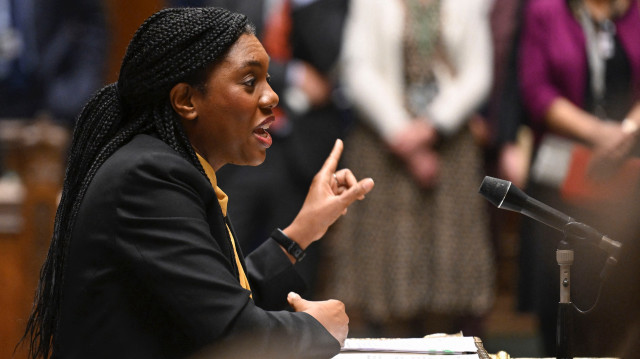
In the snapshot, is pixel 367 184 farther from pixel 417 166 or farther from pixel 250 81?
pixel 417 166

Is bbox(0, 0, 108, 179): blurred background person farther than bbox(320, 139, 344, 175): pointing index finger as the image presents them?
Yes

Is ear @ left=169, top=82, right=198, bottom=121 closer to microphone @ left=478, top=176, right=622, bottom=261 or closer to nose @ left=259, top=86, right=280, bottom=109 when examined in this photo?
nose @ left=259, top=86, right=280, bottom=109

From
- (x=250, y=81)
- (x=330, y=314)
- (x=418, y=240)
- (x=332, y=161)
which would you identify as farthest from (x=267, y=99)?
(x=418, y=240)

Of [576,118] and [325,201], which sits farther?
[576,118]

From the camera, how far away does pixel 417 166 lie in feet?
13.5

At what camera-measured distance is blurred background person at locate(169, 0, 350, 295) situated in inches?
163

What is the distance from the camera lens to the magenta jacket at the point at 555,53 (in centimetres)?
377

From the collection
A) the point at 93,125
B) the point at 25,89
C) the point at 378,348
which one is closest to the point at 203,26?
the point at 93,125

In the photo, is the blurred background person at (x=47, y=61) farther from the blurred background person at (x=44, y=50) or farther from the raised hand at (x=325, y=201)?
the raised hand at (x=325, y=201)

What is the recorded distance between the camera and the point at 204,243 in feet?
5.75

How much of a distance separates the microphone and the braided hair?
63 centimetres

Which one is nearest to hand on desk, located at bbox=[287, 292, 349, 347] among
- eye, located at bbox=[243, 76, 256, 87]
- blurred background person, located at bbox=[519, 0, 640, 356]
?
eye, located at bbox=[243, 76, 256, 87]

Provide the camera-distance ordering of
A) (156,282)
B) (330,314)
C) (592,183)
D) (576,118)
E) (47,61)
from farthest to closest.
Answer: (47,61)
(576,118)
(592,183)
(330,314)
(156,282)

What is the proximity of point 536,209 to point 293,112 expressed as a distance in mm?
2351
